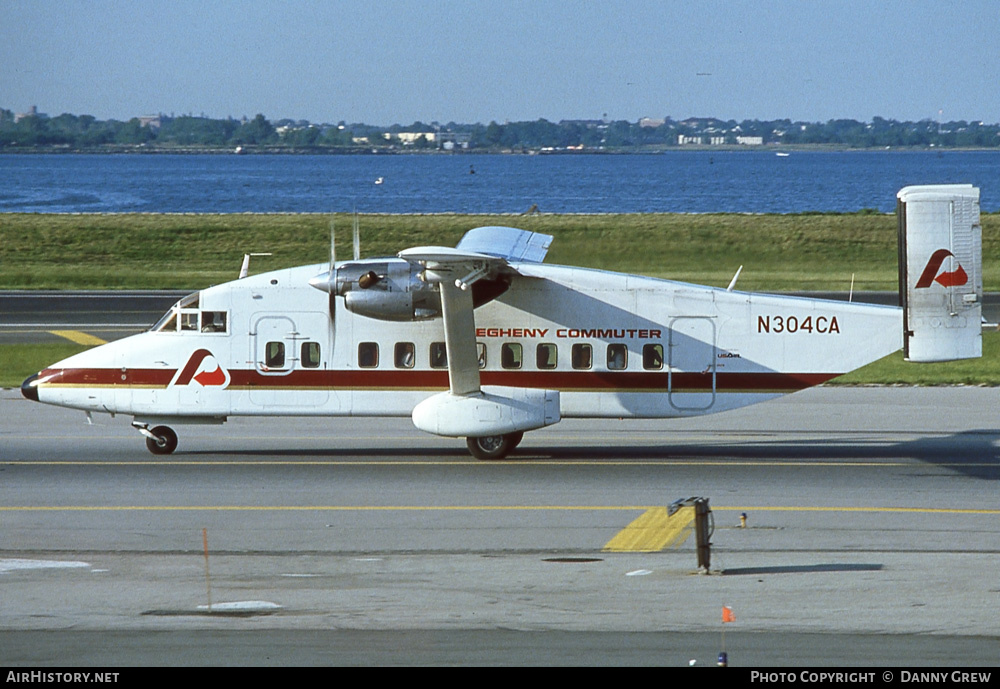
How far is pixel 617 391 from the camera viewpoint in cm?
1938

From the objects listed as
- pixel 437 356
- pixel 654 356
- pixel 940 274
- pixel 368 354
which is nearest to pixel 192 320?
pixel 368 354

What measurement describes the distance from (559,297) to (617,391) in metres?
1.83

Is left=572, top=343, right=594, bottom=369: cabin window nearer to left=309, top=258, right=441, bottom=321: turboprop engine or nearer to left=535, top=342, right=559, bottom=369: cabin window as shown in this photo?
left=535, top=342, right=559, bottom=369: cabin window

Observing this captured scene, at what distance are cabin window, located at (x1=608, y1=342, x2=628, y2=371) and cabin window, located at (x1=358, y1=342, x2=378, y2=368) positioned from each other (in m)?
3.90

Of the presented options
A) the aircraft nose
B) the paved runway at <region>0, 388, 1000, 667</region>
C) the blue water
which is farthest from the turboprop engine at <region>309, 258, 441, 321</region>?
the blue water

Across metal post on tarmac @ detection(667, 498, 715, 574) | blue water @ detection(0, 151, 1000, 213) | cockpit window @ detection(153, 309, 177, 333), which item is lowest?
metal post on tarmac @ detection(667, 498, 715, 574)

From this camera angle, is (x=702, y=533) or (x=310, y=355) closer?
(x=702, y=533)

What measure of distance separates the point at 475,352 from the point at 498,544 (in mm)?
5195

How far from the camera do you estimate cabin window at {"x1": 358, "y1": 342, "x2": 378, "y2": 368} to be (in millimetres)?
19562

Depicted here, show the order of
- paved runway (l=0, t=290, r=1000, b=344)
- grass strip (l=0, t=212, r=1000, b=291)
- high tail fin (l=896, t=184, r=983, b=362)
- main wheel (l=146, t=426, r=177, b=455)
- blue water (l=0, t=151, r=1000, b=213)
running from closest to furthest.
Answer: high tail fin (l=896, t=184, r=983, b=362) < main wheel (l=146, t=426, r=177, b=455) < paved runway (l=0, t=290, r=1000, b=344) < grass strip (l=0, t=212, r=1000, b=291) < blue water (l=0, t=151, r=1000, b=213)

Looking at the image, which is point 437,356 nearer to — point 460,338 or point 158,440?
point 460,338

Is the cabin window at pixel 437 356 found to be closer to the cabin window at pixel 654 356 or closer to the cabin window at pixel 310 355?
the cabin window at pixel 310 355

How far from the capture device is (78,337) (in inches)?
1347
